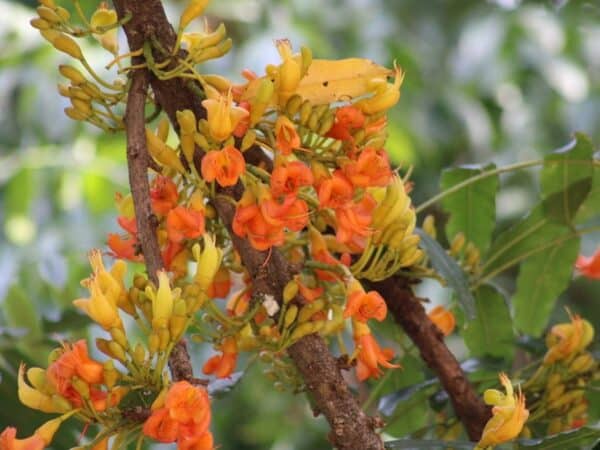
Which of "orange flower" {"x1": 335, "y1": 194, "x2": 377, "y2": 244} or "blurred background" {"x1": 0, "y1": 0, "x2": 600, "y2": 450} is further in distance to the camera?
"blurred background" {"x1": 0, "y1": 0, "x2": 600, "y2": 450}

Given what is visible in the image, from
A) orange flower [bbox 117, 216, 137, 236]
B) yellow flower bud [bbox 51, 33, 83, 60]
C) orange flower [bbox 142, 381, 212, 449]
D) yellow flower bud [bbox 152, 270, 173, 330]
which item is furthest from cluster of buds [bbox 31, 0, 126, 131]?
orange flower [bbox 142, 381, 212, 449]

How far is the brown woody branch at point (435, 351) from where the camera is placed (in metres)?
1.43

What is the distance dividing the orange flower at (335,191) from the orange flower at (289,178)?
3cm

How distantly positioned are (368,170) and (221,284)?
246mm

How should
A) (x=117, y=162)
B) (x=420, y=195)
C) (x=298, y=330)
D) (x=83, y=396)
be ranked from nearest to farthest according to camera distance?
(x=83, y=396)
(x=298, y=330)
(x=117, y=162)
(x=420, y=195)

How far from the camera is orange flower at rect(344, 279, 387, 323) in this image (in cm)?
112

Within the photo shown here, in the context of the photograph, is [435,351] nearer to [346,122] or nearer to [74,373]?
[346,122]

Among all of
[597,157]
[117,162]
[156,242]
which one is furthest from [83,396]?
[117,162]

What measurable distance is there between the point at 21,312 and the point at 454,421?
82 centimetres

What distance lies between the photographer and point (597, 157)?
1622 millimetres

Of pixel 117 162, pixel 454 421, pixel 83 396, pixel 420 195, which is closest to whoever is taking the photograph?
pixel 83 396

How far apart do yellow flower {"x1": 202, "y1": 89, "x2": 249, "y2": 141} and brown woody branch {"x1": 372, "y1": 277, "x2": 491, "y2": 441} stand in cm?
45

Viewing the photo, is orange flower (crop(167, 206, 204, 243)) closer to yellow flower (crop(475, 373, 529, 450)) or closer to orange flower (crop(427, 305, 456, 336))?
yellow flower (crop(475, 373, 529, 450))

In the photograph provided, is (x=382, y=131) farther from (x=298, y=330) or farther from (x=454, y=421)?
(x=454, y=421)
